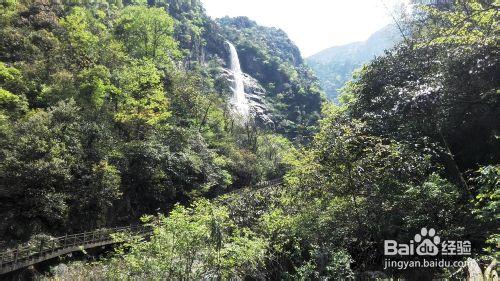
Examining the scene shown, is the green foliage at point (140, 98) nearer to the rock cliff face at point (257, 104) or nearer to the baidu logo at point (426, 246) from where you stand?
the baidu logo at point (426, 246)

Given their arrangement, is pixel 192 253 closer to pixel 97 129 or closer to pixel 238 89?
pixel 97 129

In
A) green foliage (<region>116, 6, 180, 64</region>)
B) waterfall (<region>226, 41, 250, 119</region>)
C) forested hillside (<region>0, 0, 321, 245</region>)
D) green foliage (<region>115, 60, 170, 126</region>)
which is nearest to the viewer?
forested hillside (<region>0, 0, 321, 245</region>)

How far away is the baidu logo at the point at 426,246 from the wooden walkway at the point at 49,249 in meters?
8.38

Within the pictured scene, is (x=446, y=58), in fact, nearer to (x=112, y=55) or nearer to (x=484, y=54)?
(x=484, y=54)

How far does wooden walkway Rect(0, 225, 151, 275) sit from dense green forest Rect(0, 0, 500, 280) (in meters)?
0.82

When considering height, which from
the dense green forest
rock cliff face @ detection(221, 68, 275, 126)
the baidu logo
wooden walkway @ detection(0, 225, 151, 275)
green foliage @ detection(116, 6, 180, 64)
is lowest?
wooden walkway @ detection(0, 225, 151, 275)

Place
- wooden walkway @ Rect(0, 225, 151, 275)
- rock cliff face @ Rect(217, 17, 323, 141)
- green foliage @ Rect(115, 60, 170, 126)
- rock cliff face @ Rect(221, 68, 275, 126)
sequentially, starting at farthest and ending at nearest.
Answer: rock cliff face @ Rect(217, 17, 323, 141) < rock cliff face @ Rect(221, 68, 275, 126) < green foliage @ Rect(115, 60, 170, 126) < wooden walkway @ Rect(0, 225, 151, 275)

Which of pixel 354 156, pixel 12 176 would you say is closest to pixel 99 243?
pixel 12 176

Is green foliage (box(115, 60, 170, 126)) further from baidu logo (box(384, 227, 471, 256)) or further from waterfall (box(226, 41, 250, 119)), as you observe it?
waterfall (box(226, 41, 250, 119))

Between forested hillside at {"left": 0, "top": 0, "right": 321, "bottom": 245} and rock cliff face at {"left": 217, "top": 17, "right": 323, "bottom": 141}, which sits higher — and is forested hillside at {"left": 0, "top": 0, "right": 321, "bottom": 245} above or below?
→ below

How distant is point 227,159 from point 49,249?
791 inches

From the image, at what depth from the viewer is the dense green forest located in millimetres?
8141

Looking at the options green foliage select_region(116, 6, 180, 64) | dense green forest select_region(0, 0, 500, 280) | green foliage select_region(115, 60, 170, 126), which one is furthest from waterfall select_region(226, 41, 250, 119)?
green foliage select_region(115, 60, 170, 126)

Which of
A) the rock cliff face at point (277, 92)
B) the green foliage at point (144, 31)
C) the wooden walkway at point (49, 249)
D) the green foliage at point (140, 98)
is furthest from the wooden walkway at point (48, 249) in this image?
the rock cliff face at point (277, 92)
